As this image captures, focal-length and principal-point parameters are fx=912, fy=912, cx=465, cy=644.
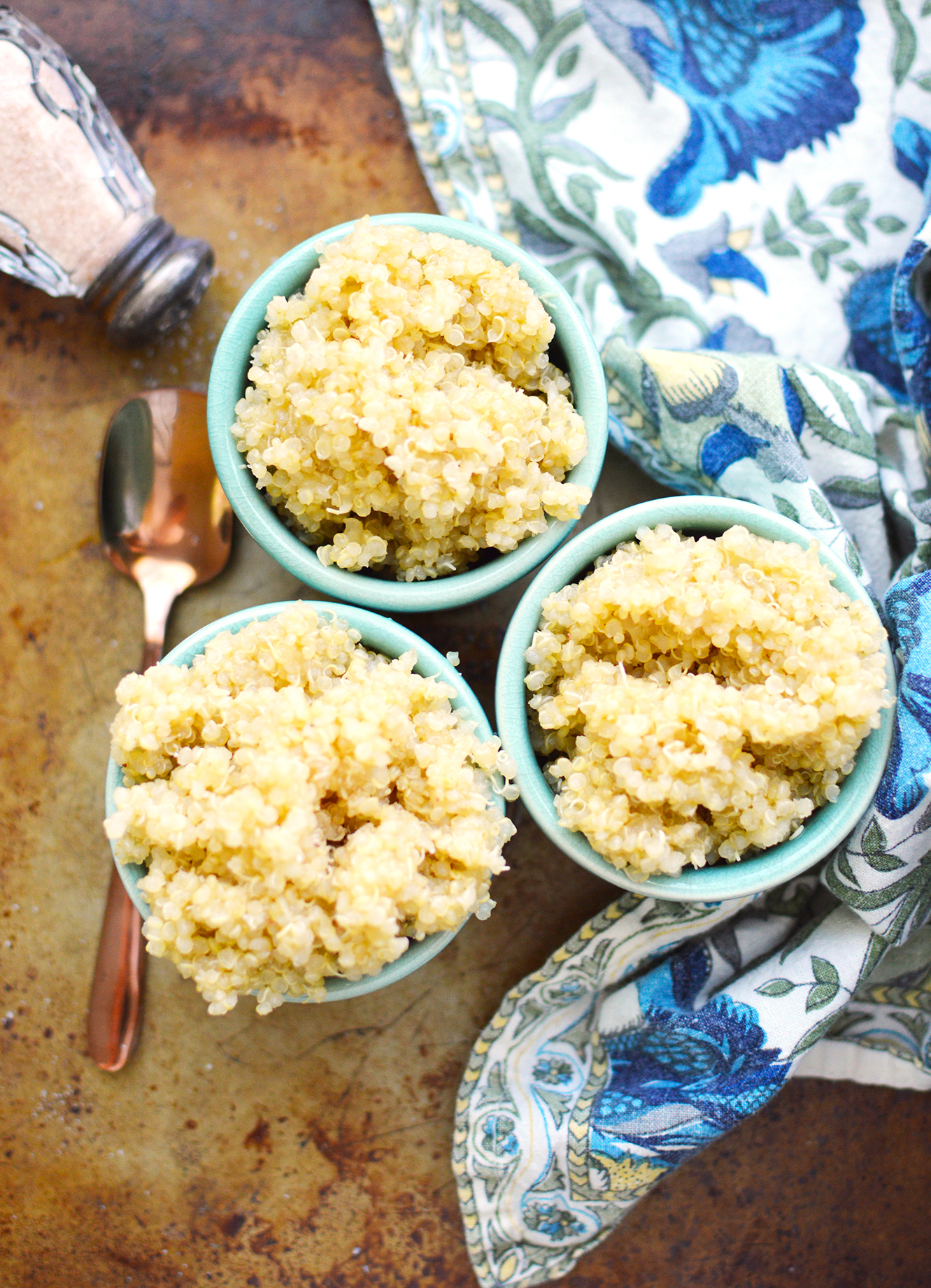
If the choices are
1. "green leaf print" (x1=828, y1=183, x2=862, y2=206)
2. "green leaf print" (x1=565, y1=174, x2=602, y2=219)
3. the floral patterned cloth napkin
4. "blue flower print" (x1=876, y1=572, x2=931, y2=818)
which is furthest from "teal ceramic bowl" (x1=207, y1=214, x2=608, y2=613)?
"green leaf print" (x1=828, y1=183, x2=862, y2=206)

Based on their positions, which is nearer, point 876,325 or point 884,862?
point 884,862

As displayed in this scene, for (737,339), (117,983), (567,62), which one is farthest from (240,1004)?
(567,62)

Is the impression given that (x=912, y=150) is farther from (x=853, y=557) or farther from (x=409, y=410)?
(x=409, y=410)

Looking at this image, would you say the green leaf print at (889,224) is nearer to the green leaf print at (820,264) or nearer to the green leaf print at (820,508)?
the green leaf print at (820,264)

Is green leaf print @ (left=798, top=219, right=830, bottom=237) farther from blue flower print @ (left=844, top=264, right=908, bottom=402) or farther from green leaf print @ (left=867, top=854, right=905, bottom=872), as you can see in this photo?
green leaf print @ (left=867, top=854, right=905, bottom=872)

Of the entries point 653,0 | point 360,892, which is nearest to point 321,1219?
point 360,892

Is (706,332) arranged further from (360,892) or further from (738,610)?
(360,892)
